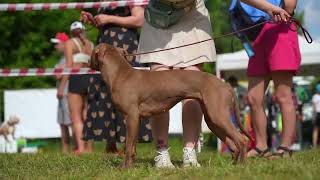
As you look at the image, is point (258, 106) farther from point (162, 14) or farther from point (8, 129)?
point (8, 129)

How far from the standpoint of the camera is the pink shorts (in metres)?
6.07

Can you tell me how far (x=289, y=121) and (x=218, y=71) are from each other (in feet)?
26.7

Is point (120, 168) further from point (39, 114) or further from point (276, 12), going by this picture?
point (39, 114)

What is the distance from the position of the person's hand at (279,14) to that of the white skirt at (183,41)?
541 millimetres

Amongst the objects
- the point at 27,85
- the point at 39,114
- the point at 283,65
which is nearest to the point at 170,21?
the point at 283,65

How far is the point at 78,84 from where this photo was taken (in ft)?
28.2

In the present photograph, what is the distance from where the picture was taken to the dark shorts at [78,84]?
850cm

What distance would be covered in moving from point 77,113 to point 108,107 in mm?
1379

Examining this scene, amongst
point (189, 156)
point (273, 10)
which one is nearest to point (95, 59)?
point (189, 156)

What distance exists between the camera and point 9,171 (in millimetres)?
5305

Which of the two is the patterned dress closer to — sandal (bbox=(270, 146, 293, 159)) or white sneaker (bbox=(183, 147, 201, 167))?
sandal (bbox=(270, 146, 293, 159))

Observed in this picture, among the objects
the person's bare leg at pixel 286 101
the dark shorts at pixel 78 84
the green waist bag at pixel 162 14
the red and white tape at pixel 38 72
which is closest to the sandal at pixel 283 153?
the person's bare leg at pixel 286 101

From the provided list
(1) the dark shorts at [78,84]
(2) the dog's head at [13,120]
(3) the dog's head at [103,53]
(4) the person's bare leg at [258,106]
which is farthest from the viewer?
(2) the dog's head at [13,120]

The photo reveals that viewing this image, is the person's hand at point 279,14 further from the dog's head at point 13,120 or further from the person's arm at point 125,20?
the dog's head at point 13,120
